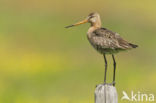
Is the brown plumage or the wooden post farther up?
the brown plumage

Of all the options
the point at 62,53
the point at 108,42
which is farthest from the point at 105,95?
the point at 62,53

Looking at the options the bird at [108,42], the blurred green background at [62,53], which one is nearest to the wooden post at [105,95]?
the bird at [108,42]

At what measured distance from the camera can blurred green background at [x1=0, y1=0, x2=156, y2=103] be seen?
15.2 meters

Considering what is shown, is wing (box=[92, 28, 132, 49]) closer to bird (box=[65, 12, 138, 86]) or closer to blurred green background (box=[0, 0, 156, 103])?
bird (box=[65, 12, 138, 86])

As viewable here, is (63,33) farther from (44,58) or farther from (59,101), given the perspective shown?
(59,101)

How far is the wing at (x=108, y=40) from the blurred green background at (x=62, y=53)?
2529mm

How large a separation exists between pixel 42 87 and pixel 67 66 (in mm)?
3588

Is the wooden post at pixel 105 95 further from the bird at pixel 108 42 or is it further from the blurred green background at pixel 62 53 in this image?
the blurred green background at pixel 62 53

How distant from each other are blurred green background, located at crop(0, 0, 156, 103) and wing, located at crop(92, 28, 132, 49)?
8.30 feet

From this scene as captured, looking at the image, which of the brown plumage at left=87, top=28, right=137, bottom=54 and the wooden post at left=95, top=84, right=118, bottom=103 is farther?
the brown plumage at left=87, top=28, right=137, bottom=54

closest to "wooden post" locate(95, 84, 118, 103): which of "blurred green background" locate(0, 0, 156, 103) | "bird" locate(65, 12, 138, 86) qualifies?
"bird" locate(65, 12, 138, 86)

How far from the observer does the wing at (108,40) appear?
35.2 feet

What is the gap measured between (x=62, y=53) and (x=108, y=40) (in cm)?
927

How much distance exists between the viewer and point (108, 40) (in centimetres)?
1093
